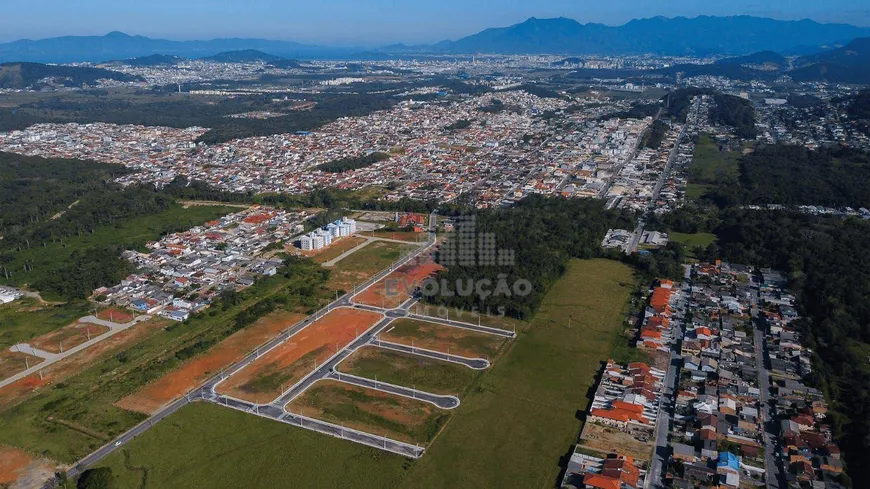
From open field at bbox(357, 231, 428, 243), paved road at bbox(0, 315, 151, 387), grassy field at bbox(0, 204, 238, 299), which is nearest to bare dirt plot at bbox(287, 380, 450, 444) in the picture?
paved road at bbox(0, 315, 151, 387)

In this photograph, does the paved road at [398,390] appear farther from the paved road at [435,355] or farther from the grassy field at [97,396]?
the grassy field at [97,396]

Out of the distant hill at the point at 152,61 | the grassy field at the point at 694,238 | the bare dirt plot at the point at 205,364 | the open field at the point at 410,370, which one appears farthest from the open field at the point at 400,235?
the distant hill at the point at 152,61

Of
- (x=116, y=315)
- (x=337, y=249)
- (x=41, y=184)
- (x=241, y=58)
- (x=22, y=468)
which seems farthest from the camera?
(x=241, y=58)

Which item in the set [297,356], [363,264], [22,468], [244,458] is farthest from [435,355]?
[22,468]

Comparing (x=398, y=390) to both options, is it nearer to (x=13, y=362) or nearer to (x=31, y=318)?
(x=13, y=362)

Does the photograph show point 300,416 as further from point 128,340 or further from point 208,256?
point 208,256

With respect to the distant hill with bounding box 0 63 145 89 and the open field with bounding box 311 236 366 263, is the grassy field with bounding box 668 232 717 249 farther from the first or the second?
→ the distant hill with bounding box 0 63 145 89
